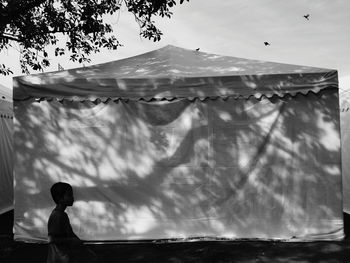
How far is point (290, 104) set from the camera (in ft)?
20.9

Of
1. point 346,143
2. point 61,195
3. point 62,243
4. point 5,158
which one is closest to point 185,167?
point 61,195

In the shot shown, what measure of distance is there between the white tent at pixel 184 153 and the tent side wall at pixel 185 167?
16 mm

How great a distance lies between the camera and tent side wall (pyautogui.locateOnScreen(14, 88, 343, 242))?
20.7 feet

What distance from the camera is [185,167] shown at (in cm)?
638

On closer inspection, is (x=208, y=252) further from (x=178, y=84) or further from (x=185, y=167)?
(x=178, y=84)

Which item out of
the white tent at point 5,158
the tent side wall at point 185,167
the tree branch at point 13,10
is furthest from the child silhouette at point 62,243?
the white tent at point 5,158

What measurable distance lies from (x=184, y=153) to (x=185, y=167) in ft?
0.71

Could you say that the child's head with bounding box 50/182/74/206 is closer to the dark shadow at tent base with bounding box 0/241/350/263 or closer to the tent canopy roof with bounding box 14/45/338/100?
the dark shadow at tent base with bounding box 0/241/350/263

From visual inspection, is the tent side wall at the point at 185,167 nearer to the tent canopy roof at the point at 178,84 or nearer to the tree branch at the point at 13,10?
the tent canopy roof at the point at 178,84

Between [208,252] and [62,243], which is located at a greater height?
[62,243]

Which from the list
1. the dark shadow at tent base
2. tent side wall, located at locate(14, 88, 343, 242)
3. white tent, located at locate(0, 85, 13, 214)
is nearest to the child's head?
the dark shadow at tent base

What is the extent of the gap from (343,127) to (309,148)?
4.52m

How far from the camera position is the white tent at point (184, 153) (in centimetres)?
629

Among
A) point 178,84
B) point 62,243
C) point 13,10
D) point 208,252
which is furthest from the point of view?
point 13,10
